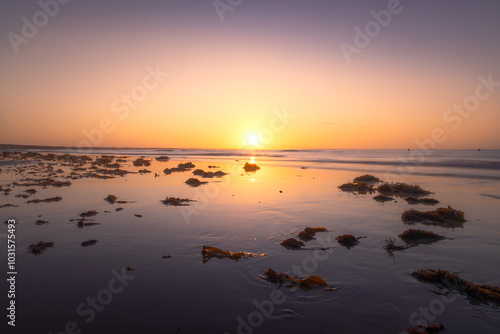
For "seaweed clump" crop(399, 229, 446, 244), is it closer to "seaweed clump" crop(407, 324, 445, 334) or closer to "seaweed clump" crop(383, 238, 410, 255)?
"seaweed clump" crop(383, 238, 410, 255)

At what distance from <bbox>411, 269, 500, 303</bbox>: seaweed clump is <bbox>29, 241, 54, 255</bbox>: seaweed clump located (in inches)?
314

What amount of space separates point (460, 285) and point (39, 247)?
28.6 feet

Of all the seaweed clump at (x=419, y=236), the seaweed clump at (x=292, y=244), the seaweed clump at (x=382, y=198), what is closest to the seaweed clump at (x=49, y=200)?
the seaweed clump at (x=292, y=244)

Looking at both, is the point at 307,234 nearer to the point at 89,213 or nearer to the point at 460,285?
the point at 460,285

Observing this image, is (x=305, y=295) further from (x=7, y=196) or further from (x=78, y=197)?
(x=7, y=196)

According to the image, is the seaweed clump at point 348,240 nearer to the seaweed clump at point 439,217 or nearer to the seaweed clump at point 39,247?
the seaweed clump at point 439,217

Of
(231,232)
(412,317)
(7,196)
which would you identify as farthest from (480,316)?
(7,196)

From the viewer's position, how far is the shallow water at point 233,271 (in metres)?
3.73

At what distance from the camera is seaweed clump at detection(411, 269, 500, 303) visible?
170 inches

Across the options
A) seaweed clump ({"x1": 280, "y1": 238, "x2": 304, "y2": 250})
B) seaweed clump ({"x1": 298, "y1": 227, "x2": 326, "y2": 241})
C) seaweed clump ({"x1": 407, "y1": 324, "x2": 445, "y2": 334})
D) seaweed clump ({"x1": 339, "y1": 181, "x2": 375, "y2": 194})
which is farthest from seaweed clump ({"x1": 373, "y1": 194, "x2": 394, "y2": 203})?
seaweed clump ({"x1": 407, "y1": 324, "x2": 445, "y2": 334})

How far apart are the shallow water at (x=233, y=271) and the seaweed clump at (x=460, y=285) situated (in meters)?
0.23

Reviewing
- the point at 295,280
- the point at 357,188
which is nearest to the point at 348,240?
the point at 295,280

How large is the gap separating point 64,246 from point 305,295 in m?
5.65

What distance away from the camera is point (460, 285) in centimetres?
468
